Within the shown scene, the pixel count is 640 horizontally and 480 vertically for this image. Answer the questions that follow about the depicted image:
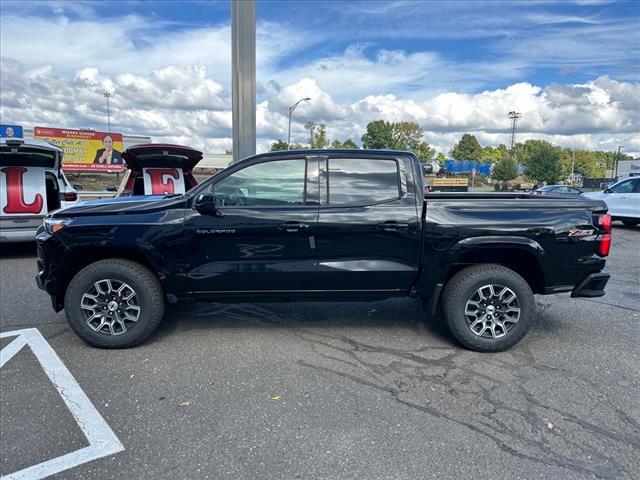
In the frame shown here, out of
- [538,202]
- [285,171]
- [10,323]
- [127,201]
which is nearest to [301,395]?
[285,171]

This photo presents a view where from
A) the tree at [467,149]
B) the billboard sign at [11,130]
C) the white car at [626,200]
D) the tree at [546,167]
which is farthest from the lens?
the tree at [467,149]

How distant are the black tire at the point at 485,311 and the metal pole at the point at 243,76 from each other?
7986 millimetres

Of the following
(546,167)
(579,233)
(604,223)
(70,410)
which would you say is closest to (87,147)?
(70,410)

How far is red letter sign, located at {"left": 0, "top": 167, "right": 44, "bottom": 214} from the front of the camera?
8023mm

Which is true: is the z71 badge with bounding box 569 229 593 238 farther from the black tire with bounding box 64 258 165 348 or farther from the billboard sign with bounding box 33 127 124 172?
the billboard sign with bounding box 33 127 124 172

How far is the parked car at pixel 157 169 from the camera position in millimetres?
8219

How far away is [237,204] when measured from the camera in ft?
13.7

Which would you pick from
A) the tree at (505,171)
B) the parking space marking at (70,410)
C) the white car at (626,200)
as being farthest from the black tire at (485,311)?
the tree at (505,171)

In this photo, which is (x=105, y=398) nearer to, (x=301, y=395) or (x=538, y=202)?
(x=301, y=395)

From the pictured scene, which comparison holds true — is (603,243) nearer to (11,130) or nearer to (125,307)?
(125,307)

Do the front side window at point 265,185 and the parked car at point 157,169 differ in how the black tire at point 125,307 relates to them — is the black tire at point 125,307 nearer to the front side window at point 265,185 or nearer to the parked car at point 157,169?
the front side window at point 265,185

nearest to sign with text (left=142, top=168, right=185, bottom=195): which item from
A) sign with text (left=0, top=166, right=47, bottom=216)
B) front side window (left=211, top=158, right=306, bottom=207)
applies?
sign with text (left=0, top=166, right=47, bottom=216)

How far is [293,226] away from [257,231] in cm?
33

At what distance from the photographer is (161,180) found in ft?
29.8
